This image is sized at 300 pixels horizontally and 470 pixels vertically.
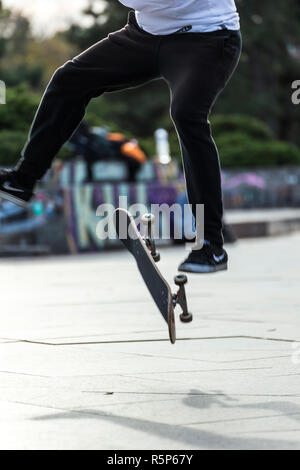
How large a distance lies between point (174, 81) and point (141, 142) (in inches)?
723

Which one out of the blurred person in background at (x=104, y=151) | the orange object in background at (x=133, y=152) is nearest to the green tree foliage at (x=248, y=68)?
the orange object in background at (x=133, y=152)

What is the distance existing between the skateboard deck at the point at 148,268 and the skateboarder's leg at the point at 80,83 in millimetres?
436

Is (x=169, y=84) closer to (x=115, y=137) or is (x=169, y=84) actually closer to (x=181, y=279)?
(x=181, y=279)

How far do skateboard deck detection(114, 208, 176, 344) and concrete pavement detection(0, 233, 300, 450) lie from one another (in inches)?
11.2

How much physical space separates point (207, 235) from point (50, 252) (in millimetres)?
10412

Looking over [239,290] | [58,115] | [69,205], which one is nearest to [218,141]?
[69,205]

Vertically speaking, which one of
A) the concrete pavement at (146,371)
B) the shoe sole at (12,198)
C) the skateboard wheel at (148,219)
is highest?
the shoe sole at (12,198)

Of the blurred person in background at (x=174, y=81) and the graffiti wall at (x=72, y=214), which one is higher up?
the blurred person in background at (x=174, y=81)

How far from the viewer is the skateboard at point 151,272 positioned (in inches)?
166

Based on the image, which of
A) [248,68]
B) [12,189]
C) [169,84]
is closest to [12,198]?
[12,189]

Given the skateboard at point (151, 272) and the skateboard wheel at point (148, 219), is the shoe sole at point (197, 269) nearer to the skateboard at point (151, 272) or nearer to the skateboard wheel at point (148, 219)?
the skateboard at point (151, 272)

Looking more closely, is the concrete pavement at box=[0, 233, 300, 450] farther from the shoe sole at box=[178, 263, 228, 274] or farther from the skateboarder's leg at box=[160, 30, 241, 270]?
the skateboarder's leg at box=[160, 30, 241, 270]

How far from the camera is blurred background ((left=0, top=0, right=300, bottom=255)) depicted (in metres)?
15.1

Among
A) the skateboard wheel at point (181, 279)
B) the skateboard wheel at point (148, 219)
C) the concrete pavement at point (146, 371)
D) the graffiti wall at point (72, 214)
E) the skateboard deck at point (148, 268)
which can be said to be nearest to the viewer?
the concrete pavement at point (146, 371)
